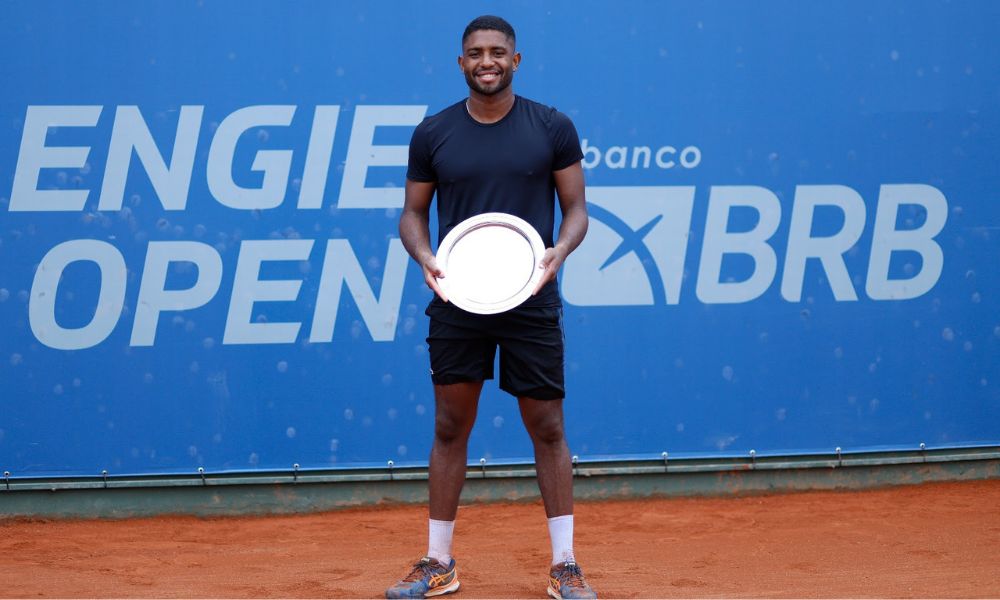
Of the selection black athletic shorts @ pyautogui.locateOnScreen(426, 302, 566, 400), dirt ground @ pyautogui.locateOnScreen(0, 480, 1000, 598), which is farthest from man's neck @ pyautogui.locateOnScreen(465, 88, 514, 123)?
dirt ground @ pyautogui.locateOnScreen(0, 480, 1000, 598)

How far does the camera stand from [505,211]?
11.7 ft

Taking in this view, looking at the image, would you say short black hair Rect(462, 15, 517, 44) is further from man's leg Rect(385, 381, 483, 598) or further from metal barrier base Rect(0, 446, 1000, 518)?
metal barrier base Rect(0, 446, 1000, 518)

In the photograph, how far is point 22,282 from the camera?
484 centimetres

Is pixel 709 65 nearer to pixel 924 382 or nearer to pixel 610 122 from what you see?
pixel 610 122

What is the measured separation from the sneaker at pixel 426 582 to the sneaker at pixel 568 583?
32 centimetres

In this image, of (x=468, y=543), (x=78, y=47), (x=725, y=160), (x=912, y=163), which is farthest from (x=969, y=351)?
(x=78, y=47)

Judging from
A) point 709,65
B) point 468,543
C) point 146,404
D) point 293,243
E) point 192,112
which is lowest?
point 468,543

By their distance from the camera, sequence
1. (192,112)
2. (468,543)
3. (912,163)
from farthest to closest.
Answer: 1. (912,163)
2. (192,112)
3. (468,543)

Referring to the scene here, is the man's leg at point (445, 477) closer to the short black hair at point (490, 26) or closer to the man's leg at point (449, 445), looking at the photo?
the man's leg at point (449, 445)

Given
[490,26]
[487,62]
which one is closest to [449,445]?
[487,62]

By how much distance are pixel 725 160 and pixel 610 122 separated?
0.53 metres

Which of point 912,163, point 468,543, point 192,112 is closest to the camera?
point 468,543

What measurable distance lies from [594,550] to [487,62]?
75.3 inches

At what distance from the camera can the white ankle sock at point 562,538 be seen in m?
3.58
